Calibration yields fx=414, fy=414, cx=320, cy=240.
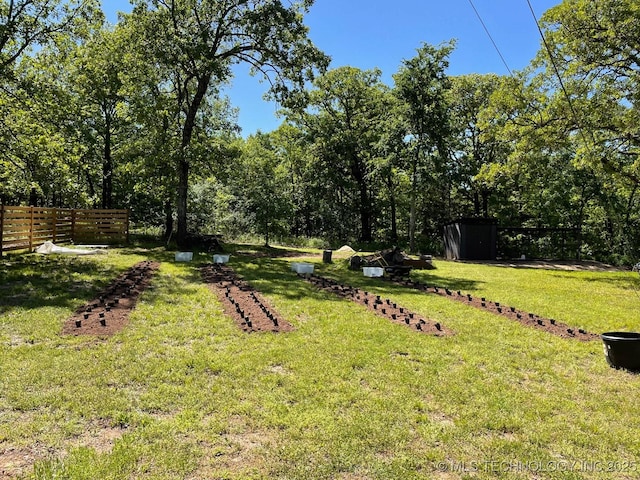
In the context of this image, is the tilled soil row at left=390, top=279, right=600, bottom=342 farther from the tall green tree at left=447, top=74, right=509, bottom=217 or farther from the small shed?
the tall green tree at left=447, top=74, right=509, bottom=217

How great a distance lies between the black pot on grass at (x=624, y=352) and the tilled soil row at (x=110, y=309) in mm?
5753

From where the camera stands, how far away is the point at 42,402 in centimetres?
323

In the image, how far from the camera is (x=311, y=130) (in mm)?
24938

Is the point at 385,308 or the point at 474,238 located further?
the point at 474,238

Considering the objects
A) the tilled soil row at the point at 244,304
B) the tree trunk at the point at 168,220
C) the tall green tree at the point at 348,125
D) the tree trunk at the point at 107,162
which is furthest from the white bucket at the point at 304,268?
the tall green tree at the point at 348,125

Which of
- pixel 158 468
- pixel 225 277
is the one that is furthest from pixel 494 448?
pixel 225 277

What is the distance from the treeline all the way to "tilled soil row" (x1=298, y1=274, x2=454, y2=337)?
24.2 ft

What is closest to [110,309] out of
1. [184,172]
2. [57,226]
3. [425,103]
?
[184,172]

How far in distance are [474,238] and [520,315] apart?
12.5m

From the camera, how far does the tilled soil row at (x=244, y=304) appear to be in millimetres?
5730

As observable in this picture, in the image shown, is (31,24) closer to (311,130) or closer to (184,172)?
(184,172)

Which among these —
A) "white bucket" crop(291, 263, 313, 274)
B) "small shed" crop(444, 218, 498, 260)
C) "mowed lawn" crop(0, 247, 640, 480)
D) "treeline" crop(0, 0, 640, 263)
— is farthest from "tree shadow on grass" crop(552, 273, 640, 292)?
"white bucket" crop(291, 263, 313, 274)

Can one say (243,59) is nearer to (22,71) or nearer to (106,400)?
(22,71)

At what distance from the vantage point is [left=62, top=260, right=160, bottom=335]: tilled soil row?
17.1ft
